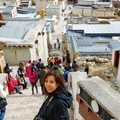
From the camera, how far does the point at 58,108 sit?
13.2 ft

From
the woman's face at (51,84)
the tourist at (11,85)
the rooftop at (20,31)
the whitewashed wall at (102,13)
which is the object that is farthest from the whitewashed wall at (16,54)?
the whitewashed wall at (102,13)

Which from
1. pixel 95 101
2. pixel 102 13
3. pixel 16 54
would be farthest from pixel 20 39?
pixel 102 13

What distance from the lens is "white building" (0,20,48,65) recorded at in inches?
643

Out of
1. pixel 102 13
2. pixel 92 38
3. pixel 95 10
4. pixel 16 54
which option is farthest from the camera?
pixel 95 10

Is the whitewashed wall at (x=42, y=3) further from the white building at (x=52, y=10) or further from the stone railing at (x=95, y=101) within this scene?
the stone railing at (x=95, y=101)

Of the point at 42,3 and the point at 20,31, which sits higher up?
the point at 42,3

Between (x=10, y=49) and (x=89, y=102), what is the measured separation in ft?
36.3

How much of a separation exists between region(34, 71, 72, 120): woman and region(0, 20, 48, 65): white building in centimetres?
1192

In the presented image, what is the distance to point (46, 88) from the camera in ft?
14.2

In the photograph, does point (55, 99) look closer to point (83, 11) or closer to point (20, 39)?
point (20, 39)

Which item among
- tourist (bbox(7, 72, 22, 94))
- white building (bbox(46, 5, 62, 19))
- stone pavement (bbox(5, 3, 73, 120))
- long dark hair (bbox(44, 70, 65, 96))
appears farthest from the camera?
white building (bbox(46, 5, 62, 19))

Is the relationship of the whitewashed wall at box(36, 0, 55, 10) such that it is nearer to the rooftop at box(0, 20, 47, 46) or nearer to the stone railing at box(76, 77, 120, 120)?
the rooftop at box(0, 20, 47, 46)

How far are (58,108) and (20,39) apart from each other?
567 inches

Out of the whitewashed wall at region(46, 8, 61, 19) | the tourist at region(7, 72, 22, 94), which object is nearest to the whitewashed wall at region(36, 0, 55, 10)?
the whitewashed wall at region(46, 8, 61, 19)
